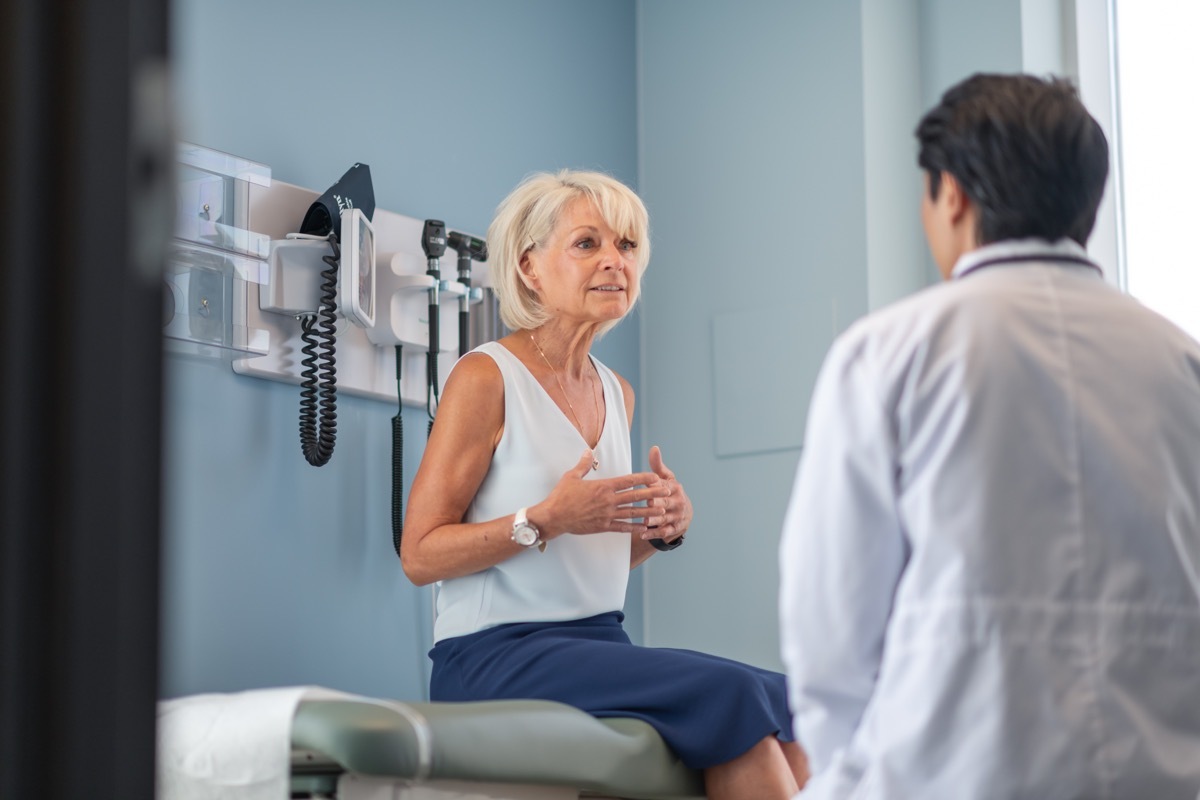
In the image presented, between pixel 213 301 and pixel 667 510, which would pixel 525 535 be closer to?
pixel 667 510

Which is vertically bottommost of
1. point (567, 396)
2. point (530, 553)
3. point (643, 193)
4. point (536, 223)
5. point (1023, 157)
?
point (530, 553)

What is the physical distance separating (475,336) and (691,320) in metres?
0.75

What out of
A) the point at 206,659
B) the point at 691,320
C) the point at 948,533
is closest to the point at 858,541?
the point at 948,533

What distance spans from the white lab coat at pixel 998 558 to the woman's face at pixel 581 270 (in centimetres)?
124

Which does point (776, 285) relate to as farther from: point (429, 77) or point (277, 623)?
point (277, 623)

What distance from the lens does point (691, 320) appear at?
3.74 meters

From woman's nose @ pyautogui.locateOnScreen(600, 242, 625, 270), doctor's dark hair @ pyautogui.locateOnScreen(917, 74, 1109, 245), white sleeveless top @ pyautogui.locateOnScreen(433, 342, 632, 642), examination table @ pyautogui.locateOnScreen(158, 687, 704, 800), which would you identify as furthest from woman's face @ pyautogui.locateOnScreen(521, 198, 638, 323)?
doctor's dark hair @ pyautogui.locateOnScreen(917, 74, 1109, 245)

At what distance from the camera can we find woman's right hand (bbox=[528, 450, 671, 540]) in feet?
7.32

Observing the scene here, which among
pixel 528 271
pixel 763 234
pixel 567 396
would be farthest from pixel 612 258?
pixel 763 234

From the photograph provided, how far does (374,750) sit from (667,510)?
913 millimetres

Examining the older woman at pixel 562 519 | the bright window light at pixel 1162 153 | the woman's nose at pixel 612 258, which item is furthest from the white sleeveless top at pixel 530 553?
the bright window light at pixel 1162 153

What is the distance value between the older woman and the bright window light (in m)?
1.46

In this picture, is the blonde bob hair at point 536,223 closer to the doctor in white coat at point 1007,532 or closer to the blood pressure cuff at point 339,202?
the blood pressure cuff at point 339,202

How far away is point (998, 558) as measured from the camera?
4.30 ft
